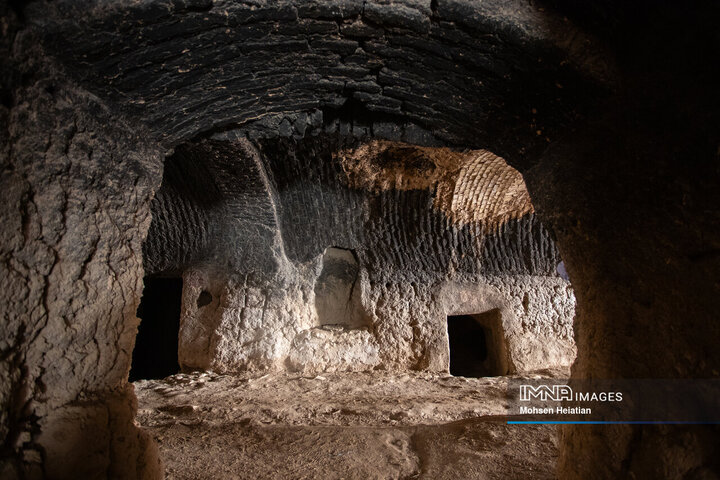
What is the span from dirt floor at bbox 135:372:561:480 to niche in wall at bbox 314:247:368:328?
1.25 m

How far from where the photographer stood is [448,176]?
4.70 metres

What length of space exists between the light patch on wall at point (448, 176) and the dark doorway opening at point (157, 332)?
499 centimetres

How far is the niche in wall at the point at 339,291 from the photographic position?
5.64m

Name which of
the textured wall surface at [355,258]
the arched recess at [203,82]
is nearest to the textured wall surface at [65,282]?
the arched recess at [203,82]

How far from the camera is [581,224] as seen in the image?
5.80 feet

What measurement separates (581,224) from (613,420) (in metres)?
0.82

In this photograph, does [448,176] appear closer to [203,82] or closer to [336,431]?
[336,431]

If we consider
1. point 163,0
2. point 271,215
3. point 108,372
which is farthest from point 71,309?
point 271,215

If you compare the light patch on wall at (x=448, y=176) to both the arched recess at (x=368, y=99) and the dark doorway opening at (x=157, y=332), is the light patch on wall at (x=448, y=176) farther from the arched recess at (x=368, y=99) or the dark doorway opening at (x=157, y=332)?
the dark doorway opening at (x=157, y=332)

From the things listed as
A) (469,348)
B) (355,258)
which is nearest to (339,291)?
(355,258)

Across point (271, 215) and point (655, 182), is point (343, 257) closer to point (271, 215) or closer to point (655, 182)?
point (271, 215)

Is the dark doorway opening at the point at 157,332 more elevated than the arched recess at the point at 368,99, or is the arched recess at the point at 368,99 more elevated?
the arched recess at the point at 368,99

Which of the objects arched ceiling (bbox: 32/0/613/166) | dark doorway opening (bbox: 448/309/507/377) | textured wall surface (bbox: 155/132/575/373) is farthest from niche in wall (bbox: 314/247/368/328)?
arched ceiling (bbox: 32/0/613/166)

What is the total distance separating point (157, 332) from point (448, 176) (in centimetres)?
637
